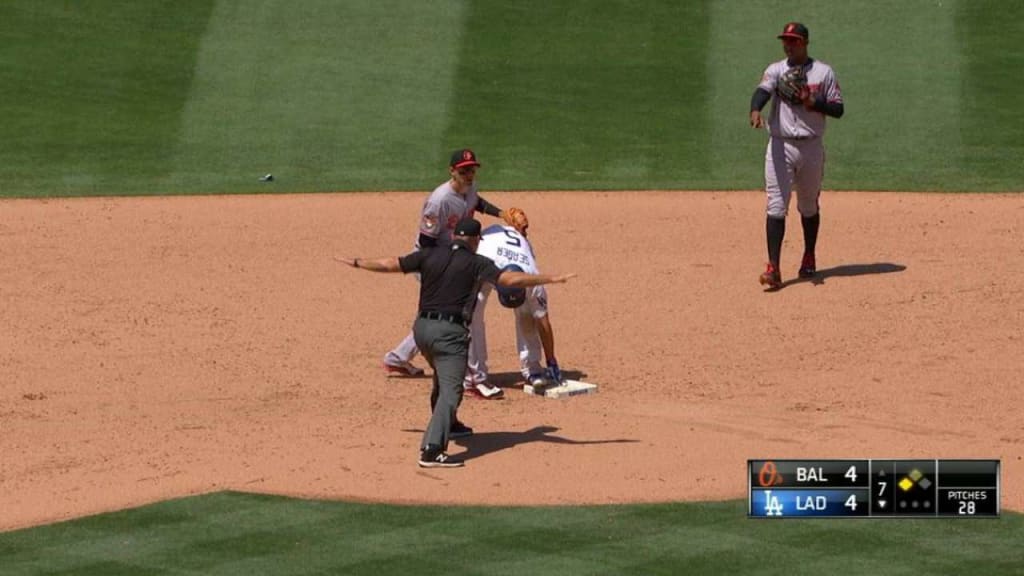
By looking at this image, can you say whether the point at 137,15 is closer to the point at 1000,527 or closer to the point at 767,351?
the point at 767,351

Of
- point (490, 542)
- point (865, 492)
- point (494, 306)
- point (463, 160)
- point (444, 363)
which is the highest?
point (463, 160)

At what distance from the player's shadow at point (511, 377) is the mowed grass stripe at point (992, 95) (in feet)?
24.3

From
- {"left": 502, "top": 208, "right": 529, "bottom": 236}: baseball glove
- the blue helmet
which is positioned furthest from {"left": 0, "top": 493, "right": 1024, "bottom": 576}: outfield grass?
{"left": 502, "top": 208, "right": 529, "bottom": 236}: baseball glove

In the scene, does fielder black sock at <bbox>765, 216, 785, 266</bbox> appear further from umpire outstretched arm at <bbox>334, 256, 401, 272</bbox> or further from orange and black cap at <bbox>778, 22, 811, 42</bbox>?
umpire outstretched arm at <bbox>334, 256, 401, 272</bbox>

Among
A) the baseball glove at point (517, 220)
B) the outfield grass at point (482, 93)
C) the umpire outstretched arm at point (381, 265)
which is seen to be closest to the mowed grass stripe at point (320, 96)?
the outfield grass at point (482, 93)

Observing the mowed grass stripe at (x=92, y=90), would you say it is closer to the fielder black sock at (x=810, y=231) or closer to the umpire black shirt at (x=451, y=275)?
the fielder black sock at (x=810, y=231)

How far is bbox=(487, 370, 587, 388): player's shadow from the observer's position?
16.5 metres

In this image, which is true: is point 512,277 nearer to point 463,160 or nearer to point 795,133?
point 463,160

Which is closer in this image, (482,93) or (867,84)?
(482,93)

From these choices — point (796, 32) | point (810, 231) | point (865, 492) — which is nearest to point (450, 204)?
point (796, 32)

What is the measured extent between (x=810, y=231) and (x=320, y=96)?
8843 millimetres

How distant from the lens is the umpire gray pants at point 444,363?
46.0ft

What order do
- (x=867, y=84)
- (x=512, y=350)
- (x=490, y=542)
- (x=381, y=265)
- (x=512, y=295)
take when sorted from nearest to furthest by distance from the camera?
Answer: (x=490, y=542) → (x=381, y=265) → (x=512, y=295) → (x=512, y=350) → (x=867, y=84)

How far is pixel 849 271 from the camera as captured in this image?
19.3m
